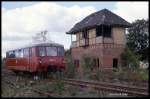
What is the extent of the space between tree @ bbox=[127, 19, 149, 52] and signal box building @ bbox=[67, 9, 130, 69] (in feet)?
23.2

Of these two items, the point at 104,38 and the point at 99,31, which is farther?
the point at 99,31

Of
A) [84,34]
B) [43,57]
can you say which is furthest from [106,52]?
[43,57]

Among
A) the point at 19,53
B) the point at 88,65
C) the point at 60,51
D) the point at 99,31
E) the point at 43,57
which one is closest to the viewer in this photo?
the point at 43,57

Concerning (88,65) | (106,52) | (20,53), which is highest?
(106,52)

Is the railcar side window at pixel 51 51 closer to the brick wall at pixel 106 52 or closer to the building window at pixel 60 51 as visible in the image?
the building window at pixel 60 51

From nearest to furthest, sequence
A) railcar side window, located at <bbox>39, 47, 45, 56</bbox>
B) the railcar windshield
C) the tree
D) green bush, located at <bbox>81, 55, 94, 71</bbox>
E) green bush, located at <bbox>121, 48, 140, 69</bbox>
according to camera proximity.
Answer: railcar side window, located at <bbox>39, 47, 45, 56</bbox>, the railcar windshield, green bush, located at <bbox>81, 55, 94, 71</bbox>, green bush, located at <bbox>121, 48, 140, 69</bbox>, the tree

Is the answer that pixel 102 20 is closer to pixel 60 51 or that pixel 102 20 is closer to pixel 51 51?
pixel 60 51

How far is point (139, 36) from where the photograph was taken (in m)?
47.9

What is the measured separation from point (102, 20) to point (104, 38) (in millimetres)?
→ 1896

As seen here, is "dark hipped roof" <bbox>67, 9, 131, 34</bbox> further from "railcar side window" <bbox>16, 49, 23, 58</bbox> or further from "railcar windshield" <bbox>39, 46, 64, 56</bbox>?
"railcar windshield" <bbox>39, 46, 64, 56</bbox>

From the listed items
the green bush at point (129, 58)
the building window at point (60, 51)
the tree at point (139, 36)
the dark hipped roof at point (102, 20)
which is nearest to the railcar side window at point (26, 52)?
the building window at point (60, 51)

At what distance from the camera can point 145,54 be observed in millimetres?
46375

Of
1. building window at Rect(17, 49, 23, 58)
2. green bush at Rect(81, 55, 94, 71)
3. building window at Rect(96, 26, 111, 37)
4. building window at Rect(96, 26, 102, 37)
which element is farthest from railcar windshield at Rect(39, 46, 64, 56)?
building window at Rect(96, 26, 102, 37)

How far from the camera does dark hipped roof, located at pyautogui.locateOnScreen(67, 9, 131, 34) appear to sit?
38.4 meters
